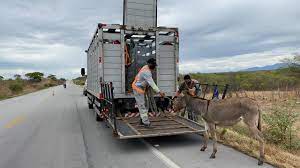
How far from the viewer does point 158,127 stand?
7.82 m

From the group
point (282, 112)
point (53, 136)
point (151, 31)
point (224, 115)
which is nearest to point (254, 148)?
point (224, 115)

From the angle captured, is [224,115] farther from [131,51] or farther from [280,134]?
[131,51]

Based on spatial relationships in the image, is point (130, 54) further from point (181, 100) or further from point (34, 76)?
point (34, 76)

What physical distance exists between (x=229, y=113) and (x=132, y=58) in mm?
4916

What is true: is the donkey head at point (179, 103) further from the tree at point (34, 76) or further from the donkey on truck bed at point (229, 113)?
the tree at point (34, 76)

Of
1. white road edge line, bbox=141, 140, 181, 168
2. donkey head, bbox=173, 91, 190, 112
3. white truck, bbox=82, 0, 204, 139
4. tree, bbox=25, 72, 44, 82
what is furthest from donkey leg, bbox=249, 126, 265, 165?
tree, bbox=25, 72, 44, 82

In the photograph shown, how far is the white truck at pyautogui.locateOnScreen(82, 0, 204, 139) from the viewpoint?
903 cm

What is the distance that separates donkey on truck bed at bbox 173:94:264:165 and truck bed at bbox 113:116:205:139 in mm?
696

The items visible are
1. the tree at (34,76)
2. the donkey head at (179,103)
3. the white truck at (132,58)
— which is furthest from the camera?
the tree at (34,76)

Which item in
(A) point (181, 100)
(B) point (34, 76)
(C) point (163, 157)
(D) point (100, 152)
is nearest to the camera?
(C) point (163, 157)

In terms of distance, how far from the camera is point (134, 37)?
34.5 feet

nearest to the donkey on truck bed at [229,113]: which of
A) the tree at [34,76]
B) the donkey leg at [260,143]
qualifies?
the donkey leg at [260,143]

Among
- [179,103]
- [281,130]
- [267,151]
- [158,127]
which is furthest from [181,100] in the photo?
[281,130]

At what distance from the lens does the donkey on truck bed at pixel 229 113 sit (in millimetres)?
5828
